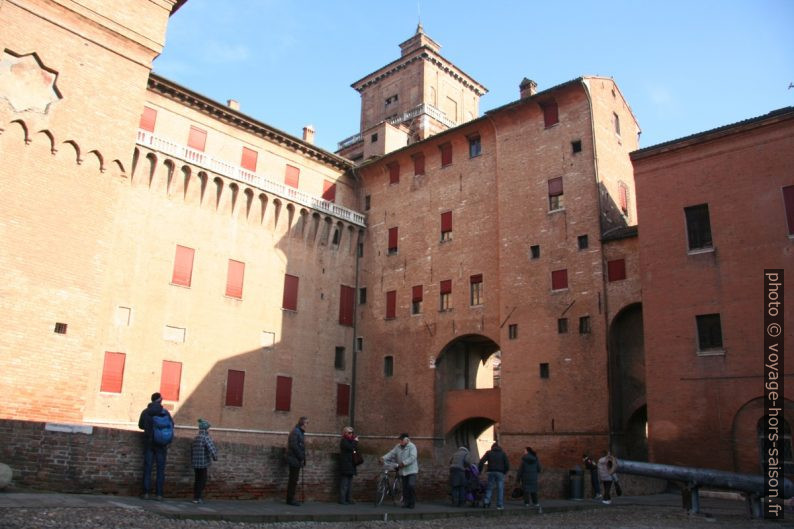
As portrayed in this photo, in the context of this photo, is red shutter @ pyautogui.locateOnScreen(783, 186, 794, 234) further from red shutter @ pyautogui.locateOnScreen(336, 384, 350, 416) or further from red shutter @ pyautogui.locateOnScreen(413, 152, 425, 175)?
red shutter @ pyautogui.locateOnScreen(336, 384, 350, 416)

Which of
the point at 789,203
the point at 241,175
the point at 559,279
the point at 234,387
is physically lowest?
the point at 234,387

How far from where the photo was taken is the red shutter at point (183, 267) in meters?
25.0

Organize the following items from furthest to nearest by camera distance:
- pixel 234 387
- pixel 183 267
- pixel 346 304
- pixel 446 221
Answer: pixel 346 304
pixel 446 221
pixel 234 387
pixel 183 267

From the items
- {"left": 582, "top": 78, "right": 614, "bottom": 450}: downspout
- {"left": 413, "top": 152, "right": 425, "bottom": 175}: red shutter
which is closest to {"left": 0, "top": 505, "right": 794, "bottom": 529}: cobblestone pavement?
{"left": 582, "top": 78, "right": 614, "bottom": 450}: downspout

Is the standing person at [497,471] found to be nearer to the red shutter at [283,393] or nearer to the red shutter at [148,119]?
the red shutter at [283,393]

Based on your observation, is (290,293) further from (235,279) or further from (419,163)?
(419,163)

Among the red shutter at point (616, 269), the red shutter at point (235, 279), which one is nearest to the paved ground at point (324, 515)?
the red shutter at point (616, 269)

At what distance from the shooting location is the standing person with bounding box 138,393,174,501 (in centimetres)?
1132

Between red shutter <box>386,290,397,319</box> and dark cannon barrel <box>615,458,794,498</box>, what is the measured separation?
16.4 m

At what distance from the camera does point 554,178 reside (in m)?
25.8

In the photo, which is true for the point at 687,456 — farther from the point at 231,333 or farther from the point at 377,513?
the point at 231,333

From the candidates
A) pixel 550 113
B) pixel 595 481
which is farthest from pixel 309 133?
pixel 595 481

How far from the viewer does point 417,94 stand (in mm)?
42969

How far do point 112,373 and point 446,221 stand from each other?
48.6ft
